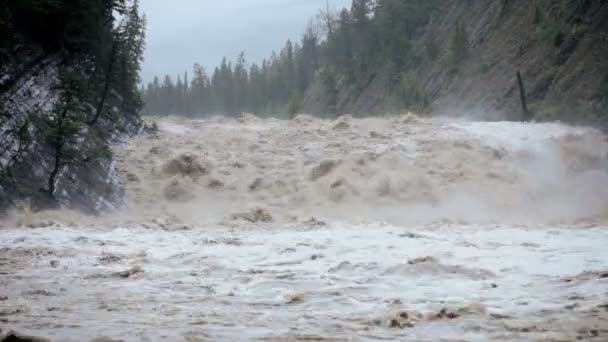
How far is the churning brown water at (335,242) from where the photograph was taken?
15.8 feet

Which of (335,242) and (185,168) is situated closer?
(335,242)

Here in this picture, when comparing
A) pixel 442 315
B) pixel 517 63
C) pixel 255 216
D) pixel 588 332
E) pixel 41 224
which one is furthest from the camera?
pixel 517 63

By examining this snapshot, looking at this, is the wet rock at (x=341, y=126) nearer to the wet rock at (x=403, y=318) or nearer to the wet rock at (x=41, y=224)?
the wet rock at (x=41, y=224)

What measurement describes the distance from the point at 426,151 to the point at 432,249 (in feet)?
33.1

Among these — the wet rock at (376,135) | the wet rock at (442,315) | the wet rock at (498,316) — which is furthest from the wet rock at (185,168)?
the wet rock at (498,316)

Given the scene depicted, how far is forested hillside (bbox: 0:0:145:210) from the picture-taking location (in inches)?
574

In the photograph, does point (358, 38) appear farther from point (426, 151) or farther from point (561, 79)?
point (426, 151)

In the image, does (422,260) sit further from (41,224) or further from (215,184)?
(215,184)

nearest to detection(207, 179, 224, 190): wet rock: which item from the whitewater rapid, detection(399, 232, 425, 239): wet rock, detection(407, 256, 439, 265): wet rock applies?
the whitewater rapid

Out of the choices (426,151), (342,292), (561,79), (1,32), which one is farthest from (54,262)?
(561,79)

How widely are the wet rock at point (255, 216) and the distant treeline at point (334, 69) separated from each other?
27.0 meters

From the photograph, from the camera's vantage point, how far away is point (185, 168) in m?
17.8

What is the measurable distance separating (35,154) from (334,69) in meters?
48.0

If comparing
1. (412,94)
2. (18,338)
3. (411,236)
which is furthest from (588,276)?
(412,94)
